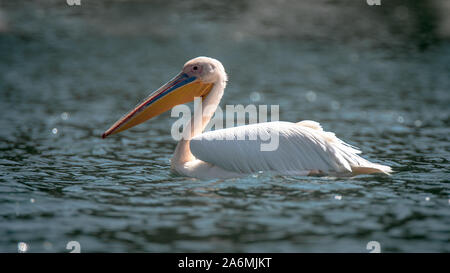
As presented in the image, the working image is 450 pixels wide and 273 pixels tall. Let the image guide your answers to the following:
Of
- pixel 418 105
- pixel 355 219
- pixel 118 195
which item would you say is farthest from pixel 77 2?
pixel 355 219

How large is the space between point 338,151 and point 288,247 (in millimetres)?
1844

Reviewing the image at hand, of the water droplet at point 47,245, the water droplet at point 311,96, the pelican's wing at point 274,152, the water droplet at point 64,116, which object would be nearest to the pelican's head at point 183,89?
the pelican's wing at point 274,152

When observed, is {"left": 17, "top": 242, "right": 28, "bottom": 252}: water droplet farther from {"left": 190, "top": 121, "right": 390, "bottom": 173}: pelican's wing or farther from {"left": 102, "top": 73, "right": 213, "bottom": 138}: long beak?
{"left": 102, "top": 73, "right": 213, "bottom": 138}: long beak

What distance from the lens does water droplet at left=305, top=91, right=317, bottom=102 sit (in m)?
11.3

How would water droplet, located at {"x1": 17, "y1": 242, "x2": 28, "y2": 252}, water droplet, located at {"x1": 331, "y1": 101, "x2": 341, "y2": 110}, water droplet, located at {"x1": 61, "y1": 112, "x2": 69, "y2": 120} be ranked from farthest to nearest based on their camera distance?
1. water droplet, located at {"x1": 331, "y1": 101, "x2": 341, "y2": 110}
2. water droplet, located at {"x1": 61, "y1": 112, "x2": 69, "y2": 120}
3. water droplet, located at {"x1": 17, "y1": 242, "x2": 28, "y2": 252}

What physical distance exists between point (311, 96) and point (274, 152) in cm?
615

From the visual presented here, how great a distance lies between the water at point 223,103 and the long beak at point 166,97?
57 centimetres

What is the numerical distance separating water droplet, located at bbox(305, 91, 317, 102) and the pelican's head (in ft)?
17.2

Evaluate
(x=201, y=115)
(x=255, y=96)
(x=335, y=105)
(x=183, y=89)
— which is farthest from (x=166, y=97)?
(x=255, y=96)

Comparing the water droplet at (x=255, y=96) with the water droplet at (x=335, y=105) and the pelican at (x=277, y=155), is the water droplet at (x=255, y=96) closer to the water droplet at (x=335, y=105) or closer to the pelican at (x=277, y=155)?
the water droplet at (x=335, y=105)

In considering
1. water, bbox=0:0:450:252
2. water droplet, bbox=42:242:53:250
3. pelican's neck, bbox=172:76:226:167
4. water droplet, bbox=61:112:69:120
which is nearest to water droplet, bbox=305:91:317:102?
water, bbox=0:0:450:252
